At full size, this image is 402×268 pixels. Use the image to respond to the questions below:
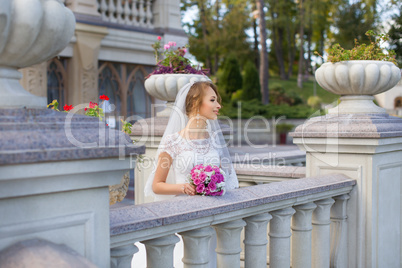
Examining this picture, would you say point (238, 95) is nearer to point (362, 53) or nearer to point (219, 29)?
point (219, 29)

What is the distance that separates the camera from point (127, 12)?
455 inches

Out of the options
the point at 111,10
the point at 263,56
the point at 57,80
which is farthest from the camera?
the point at 263,56

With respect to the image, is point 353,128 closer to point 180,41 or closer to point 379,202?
point 379,202

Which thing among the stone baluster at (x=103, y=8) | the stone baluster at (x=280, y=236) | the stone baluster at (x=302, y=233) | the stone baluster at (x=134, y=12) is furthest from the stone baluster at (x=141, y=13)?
the stone baluster at (x=280, y=236)

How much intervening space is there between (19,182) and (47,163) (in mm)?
115

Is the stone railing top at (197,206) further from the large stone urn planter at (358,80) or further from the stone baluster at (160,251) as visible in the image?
the large stone urn planter at (358,80)

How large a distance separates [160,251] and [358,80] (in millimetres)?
2334

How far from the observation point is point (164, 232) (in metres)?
2.12

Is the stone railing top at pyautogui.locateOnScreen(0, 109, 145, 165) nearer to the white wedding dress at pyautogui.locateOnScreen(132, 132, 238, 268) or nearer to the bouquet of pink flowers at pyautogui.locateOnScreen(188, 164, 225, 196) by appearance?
the bouquet of pink flowers at pyautogui.locateOnScreen(188, 164, 225, 196)

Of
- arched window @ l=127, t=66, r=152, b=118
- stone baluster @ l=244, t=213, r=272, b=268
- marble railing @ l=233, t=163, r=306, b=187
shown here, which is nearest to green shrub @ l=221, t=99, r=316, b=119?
arched window @ l=127, t=66, r=152, b=118

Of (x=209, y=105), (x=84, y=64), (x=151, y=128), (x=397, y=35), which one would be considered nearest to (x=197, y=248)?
(x=209, y=105)

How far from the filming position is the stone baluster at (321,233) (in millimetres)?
3345

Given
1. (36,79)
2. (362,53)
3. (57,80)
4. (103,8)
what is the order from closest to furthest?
(362,53) → (36,79) → (57,80) → (103,8)

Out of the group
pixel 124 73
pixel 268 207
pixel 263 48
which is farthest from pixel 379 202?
pixel 263 48
